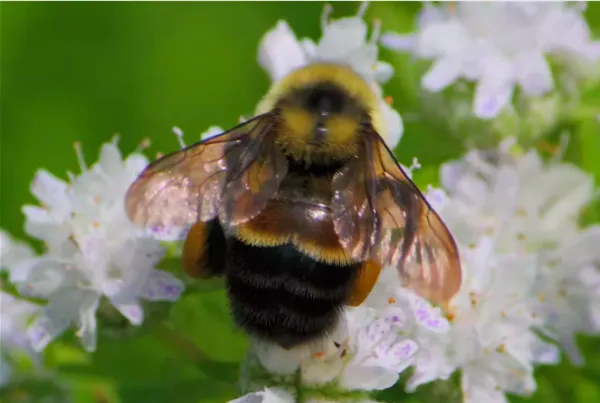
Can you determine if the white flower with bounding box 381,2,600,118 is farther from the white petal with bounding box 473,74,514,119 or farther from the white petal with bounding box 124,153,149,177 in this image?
the white petal with bounding box 124,153,149,177

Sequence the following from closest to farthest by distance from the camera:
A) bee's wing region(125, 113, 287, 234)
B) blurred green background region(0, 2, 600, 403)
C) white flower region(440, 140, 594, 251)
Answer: bee's wing region(125, 113, 287, 234) → white flower region(440, 140, 594, 251) → blurred green background region(0, 2, 600, 403)

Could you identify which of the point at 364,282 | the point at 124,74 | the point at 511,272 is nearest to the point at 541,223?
the point at 511,272

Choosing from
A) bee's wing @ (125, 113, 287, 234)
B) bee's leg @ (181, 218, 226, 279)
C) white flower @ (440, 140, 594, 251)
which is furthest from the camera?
white flower @ (440, 140, 594, 251)

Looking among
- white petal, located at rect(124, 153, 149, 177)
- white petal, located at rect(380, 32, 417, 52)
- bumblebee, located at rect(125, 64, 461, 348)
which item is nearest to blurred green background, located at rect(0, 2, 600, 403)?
white petal, located at rect(380, 32, 417, 52)

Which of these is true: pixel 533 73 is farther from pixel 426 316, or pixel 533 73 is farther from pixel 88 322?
pixel 88 322

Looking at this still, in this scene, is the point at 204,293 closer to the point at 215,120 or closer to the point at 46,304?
the point at 46,304

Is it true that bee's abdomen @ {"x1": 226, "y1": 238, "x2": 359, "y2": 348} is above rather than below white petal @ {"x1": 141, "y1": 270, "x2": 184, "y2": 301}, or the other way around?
below

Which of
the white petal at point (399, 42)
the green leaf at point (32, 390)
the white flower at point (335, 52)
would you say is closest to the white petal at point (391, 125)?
the white flower at point (335, 52)
